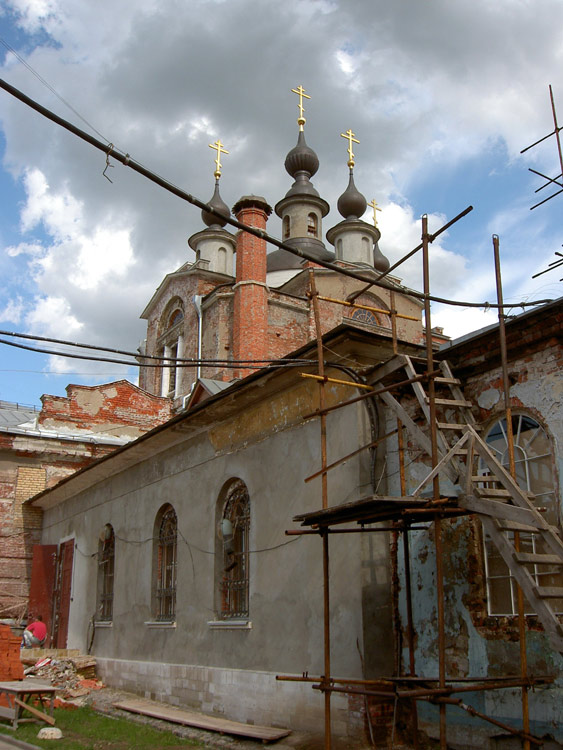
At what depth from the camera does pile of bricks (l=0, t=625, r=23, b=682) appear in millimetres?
11617

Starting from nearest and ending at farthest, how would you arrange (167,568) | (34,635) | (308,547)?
(308,547)
(167,568)
(34,635)

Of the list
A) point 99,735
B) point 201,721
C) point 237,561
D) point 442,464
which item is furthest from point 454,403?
point 99,735

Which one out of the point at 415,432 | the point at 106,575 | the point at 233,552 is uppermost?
the point at 415,432

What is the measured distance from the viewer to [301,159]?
3694 cm

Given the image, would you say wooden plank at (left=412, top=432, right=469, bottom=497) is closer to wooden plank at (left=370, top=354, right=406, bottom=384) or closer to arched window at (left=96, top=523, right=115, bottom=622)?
wooden plank at (left=370, top=354, right=406, bottom=384)

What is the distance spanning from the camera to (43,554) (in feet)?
61.0

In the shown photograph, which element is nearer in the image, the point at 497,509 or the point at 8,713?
the point at 497,509

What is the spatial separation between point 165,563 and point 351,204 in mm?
25736

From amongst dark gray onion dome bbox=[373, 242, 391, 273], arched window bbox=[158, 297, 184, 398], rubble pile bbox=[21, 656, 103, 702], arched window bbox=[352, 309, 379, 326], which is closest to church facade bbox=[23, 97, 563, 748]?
rubble pile bbox=[21, 656, 103, 702]

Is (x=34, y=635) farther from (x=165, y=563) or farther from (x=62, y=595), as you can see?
(x=165, y=563)

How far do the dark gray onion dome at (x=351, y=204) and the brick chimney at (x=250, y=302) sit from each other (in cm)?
823

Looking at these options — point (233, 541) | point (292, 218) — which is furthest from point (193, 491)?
point (292, 218)

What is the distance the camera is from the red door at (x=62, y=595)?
1716 centimetres

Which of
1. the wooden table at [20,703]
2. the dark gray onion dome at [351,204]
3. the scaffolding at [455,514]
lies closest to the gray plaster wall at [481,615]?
the scaffolding at [455,514]
